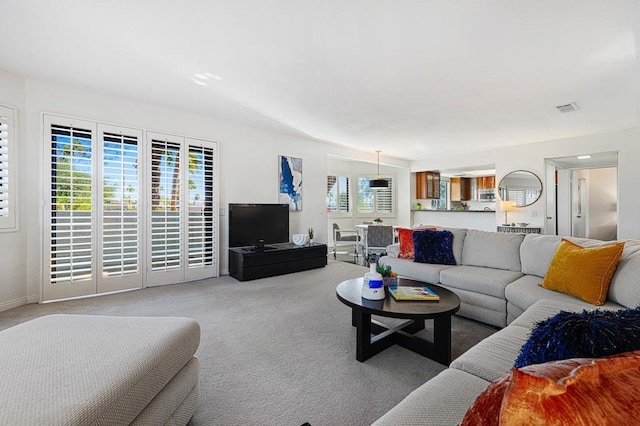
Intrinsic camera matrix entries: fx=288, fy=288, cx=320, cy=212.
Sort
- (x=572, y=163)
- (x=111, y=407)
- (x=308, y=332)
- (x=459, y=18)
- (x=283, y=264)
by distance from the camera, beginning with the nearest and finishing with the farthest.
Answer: (x=111, y=407)
(x=459, y=18)
(x=308, y=332)
(x=283, y=264)
(x=572, y=163)

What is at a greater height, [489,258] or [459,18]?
[459,18]

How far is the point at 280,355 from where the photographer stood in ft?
7.12

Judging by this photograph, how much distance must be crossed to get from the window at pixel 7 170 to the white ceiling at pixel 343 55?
1.80ft

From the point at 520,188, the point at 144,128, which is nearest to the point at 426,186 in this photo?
the point at 520,188

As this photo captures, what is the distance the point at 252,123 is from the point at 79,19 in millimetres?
2681

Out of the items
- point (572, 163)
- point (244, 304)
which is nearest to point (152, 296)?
point (244, 304)

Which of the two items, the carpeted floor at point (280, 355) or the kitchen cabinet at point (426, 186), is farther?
the kitchen cabinet at point (426, 186)

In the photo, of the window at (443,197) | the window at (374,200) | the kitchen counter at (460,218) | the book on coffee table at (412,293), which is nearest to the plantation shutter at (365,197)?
the window at (374,200)

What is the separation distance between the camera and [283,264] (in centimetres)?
477

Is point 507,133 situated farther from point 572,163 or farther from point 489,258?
point 489,258

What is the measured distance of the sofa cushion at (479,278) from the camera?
8.61 ft

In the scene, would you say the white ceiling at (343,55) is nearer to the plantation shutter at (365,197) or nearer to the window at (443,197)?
the plantation shutter at (365,197)

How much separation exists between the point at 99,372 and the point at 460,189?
33.4 ft

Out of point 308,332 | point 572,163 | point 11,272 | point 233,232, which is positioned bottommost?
point 308,332
